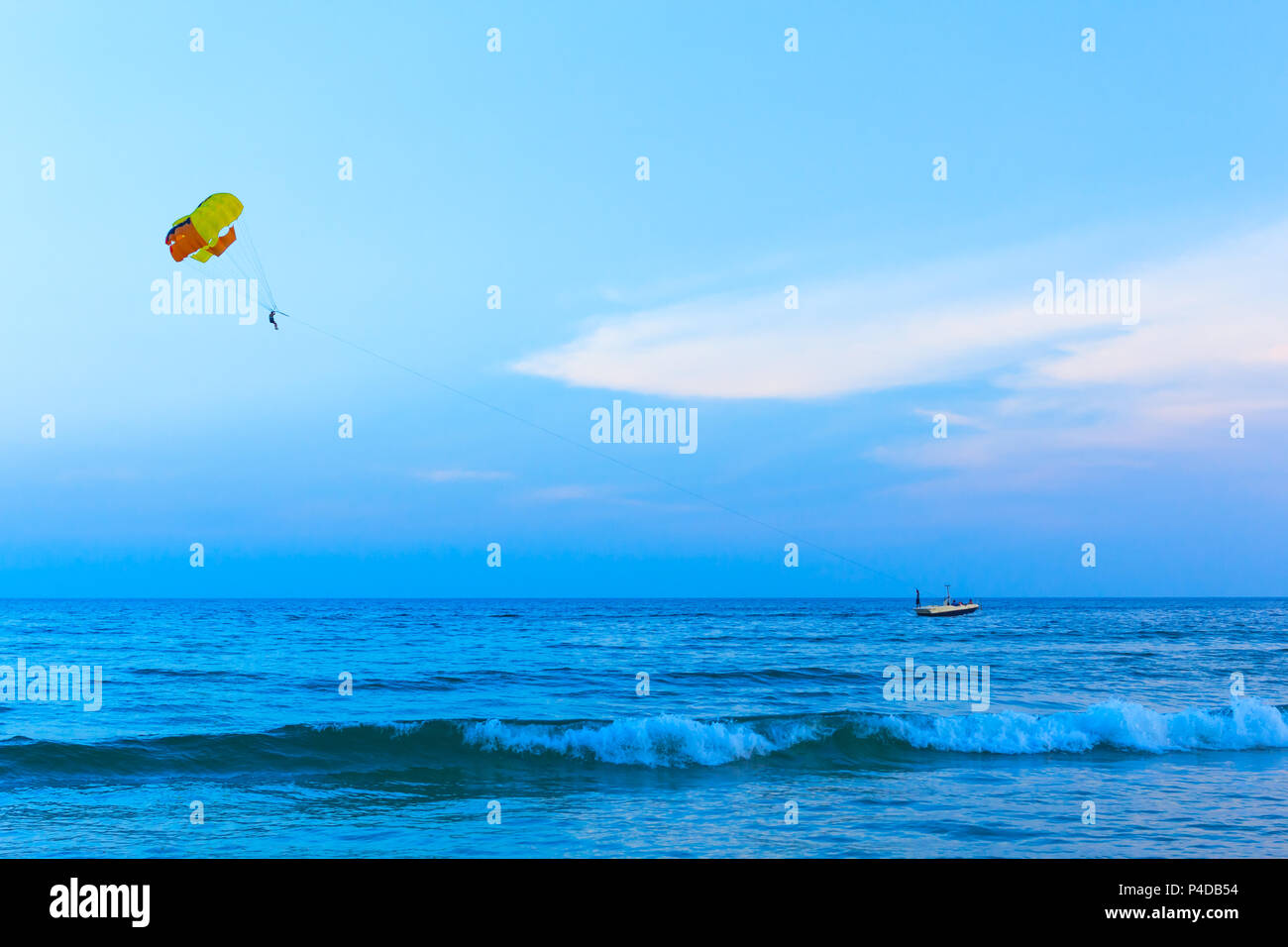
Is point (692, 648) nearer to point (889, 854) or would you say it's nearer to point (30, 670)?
point (30, 670)

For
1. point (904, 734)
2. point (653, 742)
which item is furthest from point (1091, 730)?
point (653, 742)

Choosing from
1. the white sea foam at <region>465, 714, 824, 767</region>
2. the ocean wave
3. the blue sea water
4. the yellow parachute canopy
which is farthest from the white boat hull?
the yellow parachute canopy

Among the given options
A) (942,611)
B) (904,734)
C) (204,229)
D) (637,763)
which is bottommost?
(942,611)

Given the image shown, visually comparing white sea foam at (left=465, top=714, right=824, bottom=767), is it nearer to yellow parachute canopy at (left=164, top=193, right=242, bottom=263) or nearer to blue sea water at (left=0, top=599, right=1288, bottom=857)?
blue sea water at (left=0, top=599, right=1288, bottom=857)

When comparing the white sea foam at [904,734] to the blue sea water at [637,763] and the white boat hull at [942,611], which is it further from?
the white boat hull at [942,611]

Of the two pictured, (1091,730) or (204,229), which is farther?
(204,229)

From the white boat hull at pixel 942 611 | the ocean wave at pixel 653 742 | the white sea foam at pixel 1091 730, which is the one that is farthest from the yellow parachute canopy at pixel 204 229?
the white boat hull at pixel 942 611

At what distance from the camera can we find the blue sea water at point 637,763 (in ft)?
34.2

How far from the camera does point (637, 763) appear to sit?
50.5 ft

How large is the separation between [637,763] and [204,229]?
13.5 m

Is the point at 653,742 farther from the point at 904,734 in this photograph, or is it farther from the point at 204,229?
the point at 204,229

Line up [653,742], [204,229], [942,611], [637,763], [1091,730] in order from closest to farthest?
[637,763]
[653,742]
[1091,730]
[204,229]
[942,611]

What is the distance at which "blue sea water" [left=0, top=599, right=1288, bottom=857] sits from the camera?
34.2 feet
